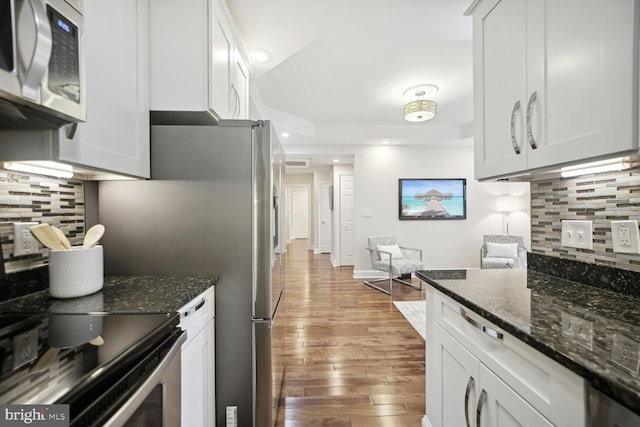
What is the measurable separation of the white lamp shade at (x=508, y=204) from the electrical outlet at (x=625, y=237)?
175 inches

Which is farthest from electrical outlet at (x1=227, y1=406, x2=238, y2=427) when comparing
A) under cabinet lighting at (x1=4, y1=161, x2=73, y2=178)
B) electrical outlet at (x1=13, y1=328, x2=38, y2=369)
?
under cabinet lighting at (x1=4, y1=161, x2=73, y2=178)

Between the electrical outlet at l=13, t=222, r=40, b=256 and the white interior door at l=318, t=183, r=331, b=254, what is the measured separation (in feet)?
21.7

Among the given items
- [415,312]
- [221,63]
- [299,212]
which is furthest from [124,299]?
[299,212]

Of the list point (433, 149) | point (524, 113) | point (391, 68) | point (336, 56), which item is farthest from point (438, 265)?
point (524, 113)

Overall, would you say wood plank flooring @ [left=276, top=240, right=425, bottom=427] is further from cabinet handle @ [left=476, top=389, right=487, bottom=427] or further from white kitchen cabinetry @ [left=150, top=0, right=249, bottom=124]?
white kitchen cabinetry @ [left=150, top=0, right=249, bottom=124]

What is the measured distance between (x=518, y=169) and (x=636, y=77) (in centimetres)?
44

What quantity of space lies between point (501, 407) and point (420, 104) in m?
2.97

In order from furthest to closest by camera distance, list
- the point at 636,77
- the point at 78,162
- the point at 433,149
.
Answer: the point at 433,149 < the point at 78,162 < the point at 636,77

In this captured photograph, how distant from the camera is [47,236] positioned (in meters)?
1.03

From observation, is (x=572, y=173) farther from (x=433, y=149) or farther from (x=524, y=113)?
(x=433, y=149)

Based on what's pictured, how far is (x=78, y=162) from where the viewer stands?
0.91m

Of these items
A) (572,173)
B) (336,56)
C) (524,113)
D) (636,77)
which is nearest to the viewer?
(636,77)

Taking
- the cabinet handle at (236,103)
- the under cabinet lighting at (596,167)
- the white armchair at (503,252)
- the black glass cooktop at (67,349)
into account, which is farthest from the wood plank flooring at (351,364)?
the cabinet handle at (236,103)

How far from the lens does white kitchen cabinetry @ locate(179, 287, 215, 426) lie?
1078mm
